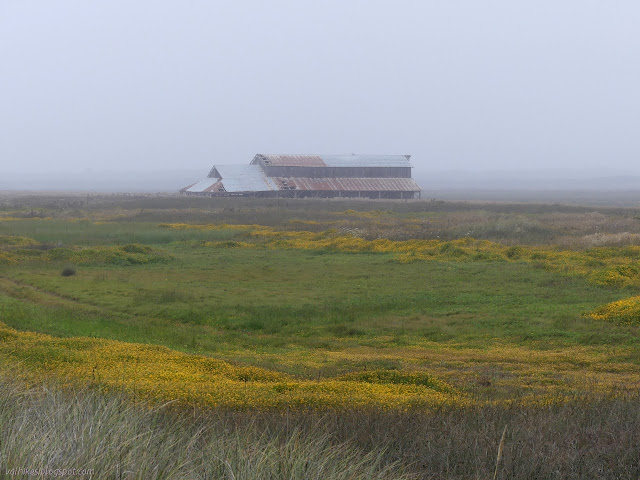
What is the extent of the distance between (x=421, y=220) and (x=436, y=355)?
38520 millimetres

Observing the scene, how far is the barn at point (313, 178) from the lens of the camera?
259ft

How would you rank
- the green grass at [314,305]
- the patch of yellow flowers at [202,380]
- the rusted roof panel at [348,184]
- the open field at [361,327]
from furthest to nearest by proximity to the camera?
the rusted roof panel at [348,184], the green grass at [314,305], the patch of yellow flowers at [202,380], the open field at [361,327]

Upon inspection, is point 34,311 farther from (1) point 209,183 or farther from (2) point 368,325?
(1) point 209,183

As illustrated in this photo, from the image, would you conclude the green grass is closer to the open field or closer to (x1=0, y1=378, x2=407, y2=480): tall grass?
the open field

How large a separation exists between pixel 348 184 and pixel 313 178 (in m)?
4.55

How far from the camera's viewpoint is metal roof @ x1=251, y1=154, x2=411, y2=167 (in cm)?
8356

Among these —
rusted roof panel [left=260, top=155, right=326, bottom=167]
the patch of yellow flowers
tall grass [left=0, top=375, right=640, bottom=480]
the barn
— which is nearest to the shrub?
the patch of yellow flowers

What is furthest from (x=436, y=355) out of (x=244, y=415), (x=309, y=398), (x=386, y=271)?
(x=386, y=271)

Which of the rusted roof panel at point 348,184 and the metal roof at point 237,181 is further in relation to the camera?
the rusted roof panel at point 348,184

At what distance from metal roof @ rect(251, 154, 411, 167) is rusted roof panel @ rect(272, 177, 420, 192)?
2147mm

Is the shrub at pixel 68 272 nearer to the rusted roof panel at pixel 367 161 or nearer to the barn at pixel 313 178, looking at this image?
the barn at pixel 313 178

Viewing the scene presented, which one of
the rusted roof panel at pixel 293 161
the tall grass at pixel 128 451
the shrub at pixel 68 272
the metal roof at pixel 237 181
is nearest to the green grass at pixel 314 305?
the shrub at pixel 68 272

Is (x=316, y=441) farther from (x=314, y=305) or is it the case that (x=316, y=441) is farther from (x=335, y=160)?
(x=335, y=160)

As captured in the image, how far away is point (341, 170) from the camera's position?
279 ft
